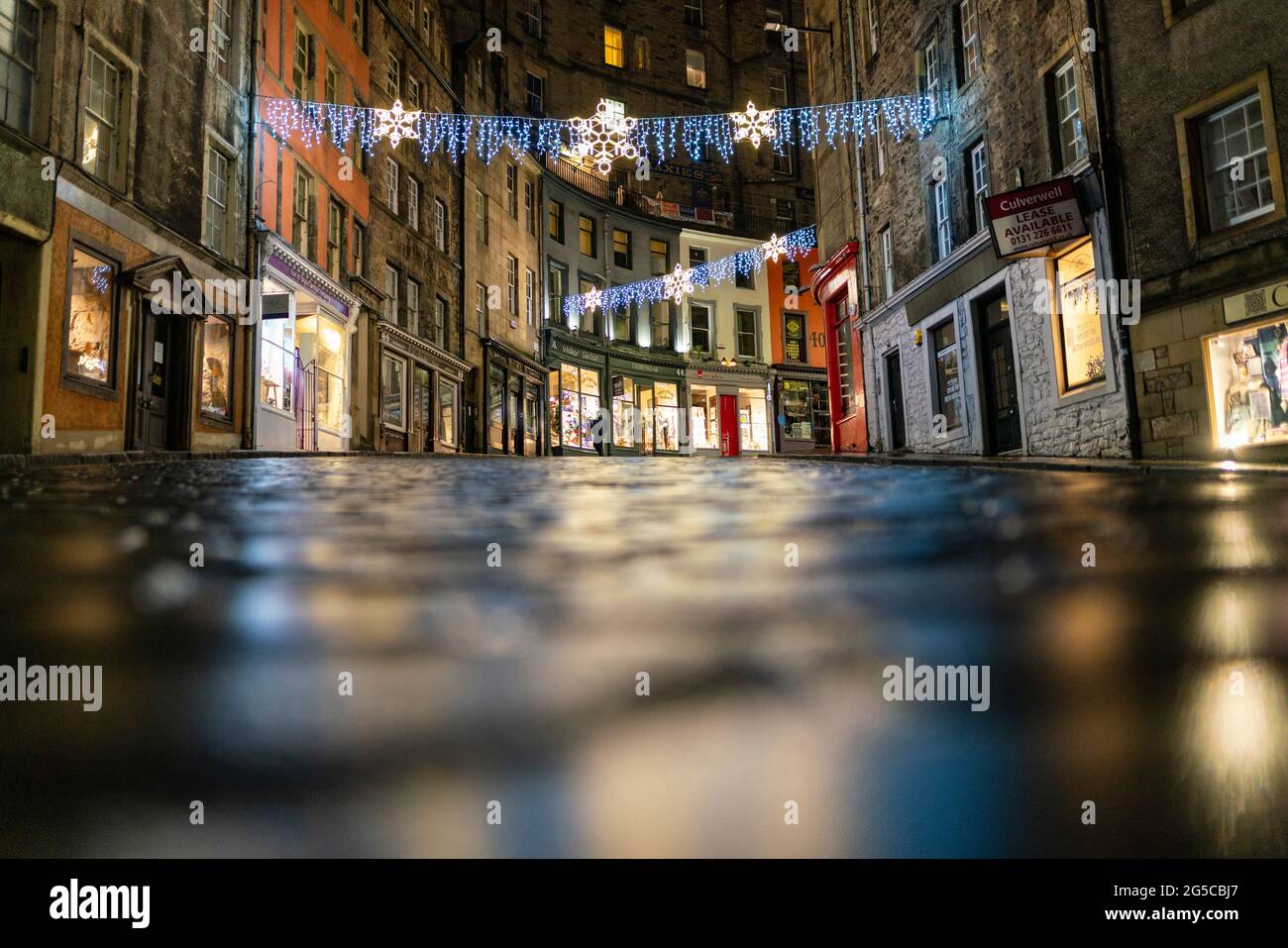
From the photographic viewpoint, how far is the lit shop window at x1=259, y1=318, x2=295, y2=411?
17625 millimetres

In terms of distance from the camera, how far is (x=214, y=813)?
1.15m

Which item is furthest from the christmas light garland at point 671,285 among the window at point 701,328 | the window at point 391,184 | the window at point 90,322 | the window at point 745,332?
the window at point 90,322

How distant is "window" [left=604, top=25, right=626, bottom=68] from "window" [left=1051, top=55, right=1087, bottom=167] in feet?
85.9

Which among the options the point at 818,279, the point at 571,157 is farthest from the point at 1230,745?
the point at 571,157

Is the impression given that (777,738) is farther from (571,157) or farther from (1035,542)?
(571,157)

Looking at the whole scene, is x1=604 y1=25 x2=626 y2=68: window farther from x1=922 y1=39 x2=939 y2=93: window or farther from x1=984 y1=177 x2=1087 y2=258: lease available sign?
x1=984 y1=177 x2=1087 y2=258: lease available sign

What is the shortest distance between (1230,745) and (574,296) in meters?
33.5

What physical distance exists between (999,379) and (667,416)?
22.1 metres

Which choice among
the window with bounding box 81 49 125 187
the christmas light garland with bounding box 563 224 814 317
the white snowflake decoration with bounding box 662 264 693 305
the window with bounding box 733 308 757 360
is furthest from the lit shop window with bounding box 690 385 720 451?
the window with bounding box 81 49 125 187

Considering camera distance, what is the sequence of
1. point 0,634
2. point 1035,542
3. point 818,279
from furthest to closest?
point 818,279
point 1035,542
point 0,634
